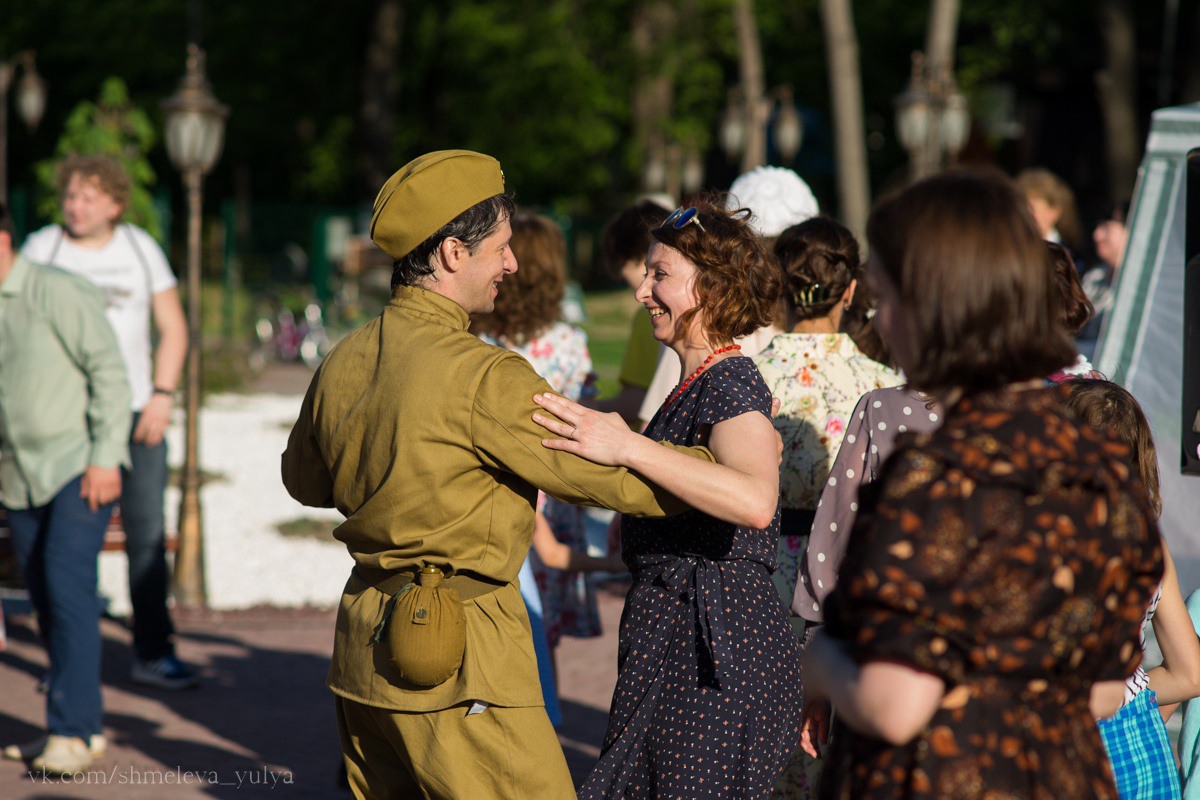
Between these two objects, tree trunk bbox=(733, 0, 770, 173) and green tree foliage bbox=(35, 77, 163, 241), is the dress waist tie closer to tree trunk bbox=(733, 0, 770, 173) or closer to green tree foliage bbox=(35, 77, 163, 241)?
green tree foliage bbox=(35, 77, 163, 241)

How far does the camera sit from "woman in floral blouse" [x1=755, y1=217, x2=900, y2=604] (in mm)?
3863

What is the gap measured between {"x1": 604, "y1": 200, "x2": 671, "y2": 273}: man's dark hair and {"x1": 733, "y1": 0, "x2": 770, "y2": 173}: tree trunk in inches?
799

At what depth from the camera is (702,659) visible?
299 cm

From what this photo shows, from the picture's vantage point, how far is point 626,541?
3.18m

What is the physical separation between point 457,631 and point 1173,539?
101 inches

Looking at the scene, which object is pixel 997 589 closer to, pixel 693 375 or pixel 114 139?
pixel 693 375

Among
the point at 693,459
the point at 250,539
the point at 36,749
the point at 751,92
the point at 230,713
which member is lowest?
the point at 250,539

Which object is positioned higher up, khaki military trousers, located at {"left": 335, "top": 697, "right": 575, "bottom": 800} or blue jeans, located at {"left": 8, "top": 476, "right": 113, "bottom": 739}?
khaki military trousers, located at {"left": 335, "top": 697, "right": 575, "bottom": 800}

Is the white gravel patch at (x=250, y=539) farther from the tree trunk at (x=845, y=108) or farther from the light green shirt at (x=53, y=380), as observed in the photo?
the tree trunk at (x=845, y=108)

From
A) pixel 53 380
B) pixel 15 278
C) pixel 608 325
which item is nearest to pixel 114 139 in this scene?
pixel 15 278

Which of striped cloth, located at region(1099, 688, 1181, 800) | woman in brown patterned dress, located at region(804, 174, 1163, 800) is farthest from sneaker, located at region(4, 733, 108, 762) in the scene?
woman in brown patterned dress, located at region(804, 174, 1163, 800)

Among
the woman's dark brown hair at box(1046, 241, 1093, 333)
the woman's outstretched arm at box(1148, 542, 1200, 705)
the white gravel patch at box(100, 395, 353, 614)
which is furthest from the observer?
the white gravel patch at box(100, 395, 353, 614)

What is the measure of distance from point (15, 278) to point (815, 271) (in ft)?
9.64

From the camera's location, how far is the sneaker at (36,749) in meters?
5.08
